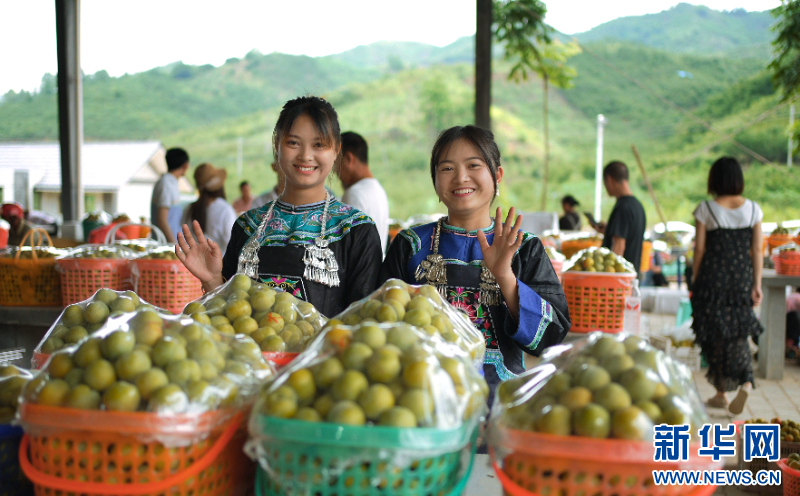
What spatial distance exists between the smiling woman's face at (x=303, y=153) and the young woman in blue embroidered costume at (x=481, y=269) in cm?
35

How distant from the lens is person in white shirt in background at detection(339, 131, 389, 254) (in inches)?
121

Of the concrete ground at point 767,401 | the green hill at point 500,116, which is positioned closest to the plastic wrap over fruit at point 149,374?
the concrete ground at point 767,401

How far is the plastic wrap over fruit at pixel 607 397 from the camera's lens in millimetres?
805

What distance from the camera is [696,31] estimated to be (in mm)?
31703

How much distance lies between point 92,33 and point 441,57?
21.8 metres

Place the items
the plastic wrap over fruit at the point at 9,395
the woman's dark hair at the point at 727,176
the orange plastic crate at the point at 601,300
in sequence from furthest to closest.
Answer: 1. the woman's dark hair at the point at 727,176
2. the orange plastic crate at the point at 601,300
3. the plastic wrap over fruit at the point at 9,395

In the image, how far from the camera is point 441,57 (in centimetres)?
3522

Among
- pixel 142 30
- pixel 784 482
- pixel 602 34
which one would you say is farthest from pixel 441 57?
pixel 784 482

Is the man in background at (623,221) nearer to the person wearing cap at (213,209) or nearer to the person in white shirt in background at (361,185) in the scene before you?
the person in white shirt in background at (361,185)

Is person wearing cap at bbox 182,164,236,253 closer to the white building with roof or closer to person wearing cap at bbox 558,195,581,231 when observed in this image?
person wearing cap at bbox 558,195,581,231

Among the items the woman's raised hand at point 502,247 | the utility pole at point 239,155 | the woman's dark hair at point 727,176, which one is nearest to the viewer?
the woman's raised hand at point 502,247

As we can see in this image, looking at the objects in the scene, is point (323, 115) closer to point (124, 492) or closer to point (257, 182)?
point (124, 492)

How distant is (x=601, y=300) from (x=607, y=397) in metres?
2.09

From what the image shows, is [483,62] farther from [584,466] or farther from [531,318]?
[584,466]
